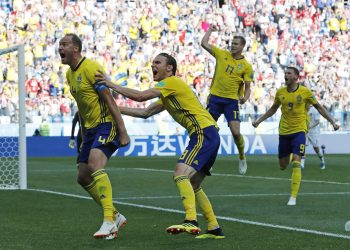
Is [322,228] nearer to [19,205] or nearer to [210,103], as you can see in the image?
[19,205]

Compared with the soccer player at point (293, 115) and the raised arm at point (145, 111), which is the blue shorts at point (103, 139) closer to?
the raised arm at point (145, 111)

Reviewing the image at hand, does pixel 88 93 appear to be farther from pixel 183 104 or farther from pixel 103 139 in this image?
pixel 183 104

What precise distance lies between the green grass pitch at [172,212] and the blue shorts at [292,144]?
75cm

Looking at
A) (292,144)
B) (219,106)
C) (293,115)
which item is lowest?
(292,144)

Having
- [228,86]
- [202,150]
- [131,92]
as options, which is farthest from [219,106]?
[131,92]

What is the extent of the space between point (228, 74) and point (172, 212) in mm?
6387

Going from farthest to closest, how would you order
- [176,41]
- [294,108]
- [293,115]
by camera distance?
[176,41], [294,108], [293,115]

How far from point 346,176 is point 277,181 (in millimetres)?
2675

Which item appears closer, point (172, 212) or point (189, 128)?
point (189, 128)

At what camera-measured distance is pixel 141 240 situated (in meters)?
9.45

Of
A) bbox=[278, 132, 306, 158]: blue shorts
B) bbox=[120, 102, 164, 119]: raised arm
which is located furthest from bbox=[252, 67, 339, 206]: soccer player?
bbox=[120, 102, 164, 119]: raised arm

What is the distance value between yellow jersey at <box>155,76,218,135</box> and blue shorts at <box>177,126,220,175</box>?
0.07 metres

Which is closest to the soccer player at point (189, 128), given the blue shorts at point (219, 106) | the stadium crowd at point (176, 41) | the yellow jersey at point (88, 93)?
the yellow jersey at point (88, 93)

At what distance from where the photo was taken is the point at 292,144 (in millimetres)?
14688
